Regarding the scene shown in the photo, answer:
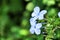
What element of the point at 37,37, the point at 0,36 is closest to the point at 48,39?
the point at 37,37

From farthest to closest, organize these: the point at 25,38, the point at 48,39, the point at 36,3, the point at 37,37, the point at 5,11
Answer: the point at 5,11 → the point at 25,38 → the point at 36,3 → the point at 37,37 → the point at 48,39

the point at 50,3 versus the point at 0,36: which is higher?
the point at 50,3

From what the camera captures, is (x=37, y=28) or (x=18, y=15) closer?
(x=37, y=28)

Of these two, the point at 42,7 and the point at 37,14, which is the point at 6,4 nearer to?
the point at 42,7

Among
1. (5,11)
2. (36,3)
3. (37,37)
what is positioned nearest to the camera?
(37,37)

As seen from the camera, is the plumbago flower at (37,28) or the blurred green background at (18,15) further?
the blurred green background at (18,15)

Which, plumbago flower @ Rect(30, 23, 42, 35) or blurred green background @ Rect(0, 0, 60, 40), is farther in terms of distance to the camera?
blurred green background @ Rect(0, 0, 60, 40)

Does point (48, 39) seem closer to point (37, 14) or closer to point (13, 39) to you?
point (37, 14)

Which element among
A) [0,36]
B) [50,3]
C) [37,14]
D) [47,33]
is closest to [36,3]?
[50,3]

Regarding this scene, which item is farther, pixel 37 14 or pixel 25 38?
pixel 25 38
